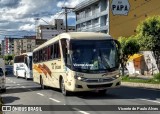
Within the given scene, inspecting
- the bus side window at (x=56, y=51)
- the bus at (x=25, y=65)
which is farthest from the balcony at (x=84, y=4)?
the bus side window at (x=56, y=51)

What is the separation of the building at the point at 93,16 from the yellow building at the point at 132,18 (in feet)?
5.32

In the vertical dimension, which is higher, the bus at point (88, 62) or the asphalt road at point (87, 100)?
the bus at point (88, 62)

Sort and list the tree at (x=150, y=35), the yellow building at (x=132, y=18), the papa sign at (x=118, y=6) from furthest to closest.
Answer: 1. the yellow building at (x=132, y=18)
2. the papa sign at (x=118, y=6)
3. the tree at (x=150, y=35)

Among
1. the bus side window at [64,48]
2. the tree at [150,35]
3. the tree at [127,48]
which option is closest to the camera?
the bus side window at [64,48]

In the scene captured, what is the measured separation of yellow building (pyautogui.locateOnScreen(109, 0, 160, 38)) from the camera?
77.9m

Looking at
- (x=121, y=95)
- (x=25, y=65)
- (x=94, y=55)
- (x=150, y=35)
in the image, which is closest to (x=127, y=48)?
(x=150, y=35)

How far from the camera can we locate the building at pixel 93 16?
8104 centimetres

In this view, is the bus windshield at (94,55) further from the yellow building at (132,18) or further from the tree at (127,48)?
the yellow building at (132,18)

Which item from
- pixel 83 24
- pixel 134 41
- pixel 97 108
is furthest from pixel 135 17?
pixel 97 108

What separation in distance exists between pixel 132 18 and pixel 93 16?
9935 mm

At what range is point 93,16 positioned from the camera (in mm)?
86000

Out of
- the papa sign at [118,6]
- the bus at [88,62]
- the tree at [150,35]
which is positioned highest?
the papa sign at [118,6]

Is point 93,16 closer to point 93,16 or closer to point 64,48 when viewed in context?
point 93,16

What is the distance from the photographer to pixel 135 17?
79.3 meters
